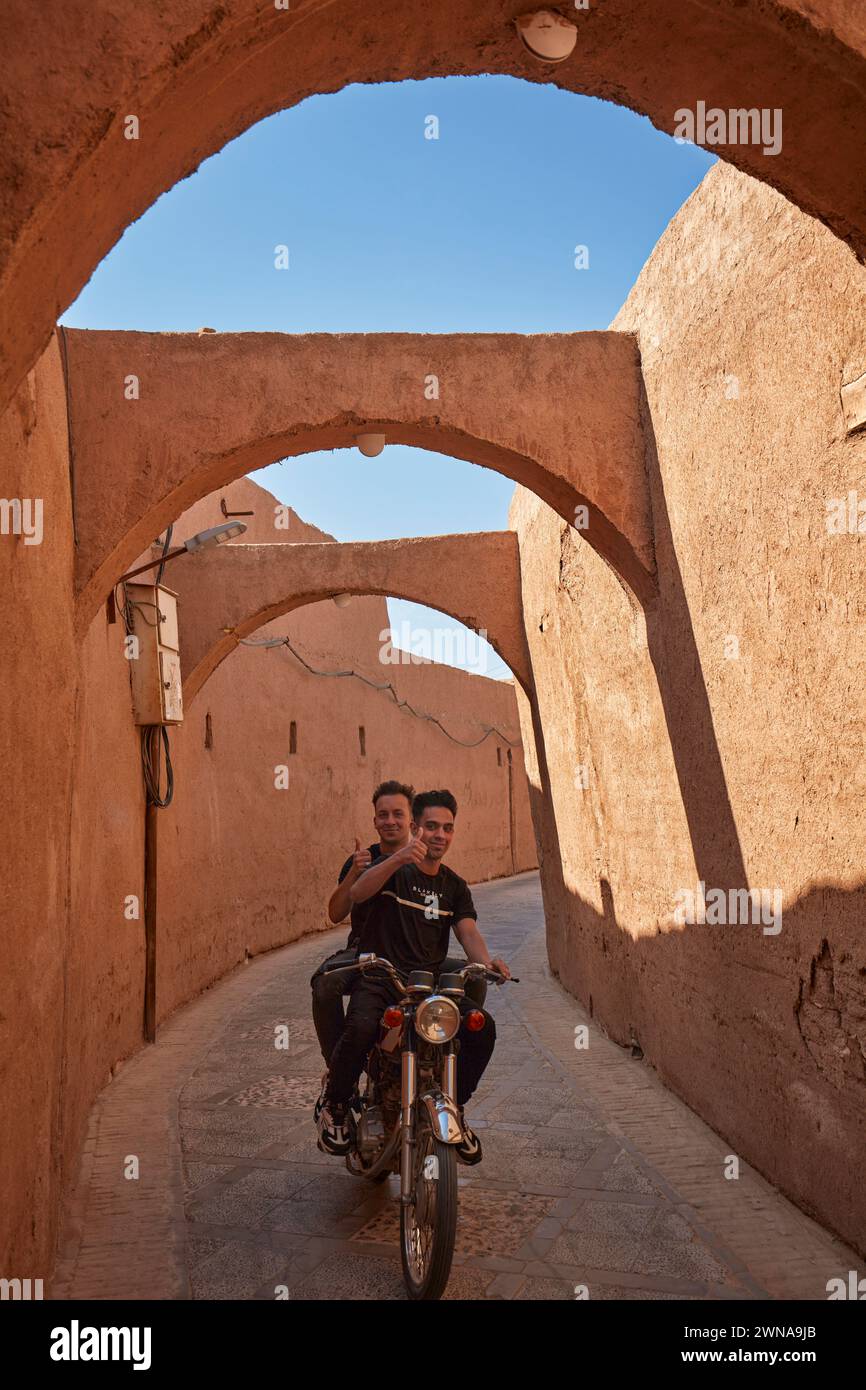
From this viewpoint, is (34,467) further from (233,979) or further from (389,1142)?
(233,979)

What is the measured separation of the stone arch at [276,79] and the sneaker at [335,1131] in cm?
290

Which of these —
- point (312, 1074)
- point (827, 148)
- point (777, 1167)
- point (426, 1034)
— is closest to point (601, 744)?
point (312, 1074)

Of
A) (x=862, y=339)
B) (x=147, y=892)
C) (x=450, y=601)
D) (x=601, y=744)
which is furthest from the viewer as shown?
(x=450, y=601)

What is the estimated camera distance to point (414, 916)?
4148 mm

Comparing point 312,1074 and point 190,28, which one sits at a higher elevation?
point 190,28

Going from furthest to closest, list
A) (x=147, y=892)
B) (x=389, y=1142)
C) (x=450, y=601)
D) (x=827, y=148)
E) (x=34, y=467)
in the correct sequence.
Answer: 1. (x=450, y=601)
2. (x=147, y=892)
3. (x=389, y=1142)
4. (x=34, y=467)
5. (x=827, y=148)

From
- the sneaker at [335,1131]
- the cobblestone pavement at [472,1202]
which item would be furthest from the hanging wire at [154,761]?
the sneaker at [335,1131]

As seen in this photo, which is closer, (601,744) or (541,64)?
(541,64)

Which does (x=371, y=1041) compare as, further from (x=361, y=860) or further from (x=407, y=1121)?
(x=361, y=860)

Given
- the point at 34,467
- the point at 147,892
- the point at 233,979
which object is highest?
the point at 34,467

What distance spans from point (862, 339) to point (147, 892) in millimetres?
6033

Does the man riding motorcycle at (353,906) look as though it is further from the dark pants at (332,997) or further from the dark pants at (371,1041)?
the dark pants at (371,1041)

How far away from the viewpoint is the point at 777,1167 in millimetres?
4062

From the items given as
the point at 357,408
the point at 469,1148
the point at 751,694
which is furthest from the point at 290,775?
the point at 469,1148
